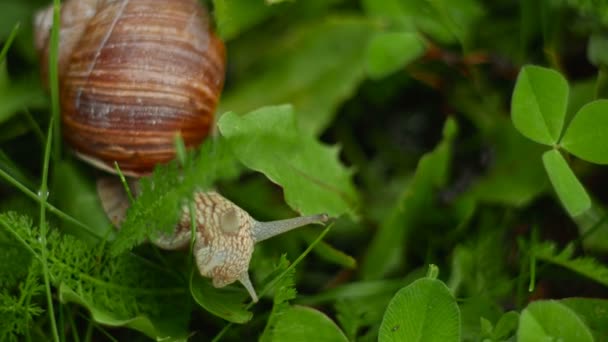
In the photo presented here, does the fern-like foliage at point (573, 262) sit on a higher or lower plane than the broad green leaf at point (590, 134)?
lower

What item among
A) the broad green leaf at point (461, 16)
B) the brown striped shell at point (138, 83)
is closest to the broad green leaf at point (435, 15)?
the broad green leaf at point (461, 16)

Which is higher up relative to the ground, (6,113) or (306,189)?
(6,113)

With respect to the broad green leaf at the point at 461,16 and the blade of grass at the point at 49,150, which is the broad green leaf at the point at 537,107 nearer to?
the broad green leaf at the point at 461,16

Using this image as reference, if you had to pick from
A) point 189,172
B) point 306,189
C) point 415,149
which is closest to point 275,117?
point 306,189

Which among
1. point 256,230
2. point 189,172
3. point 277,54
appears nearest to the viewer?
point 189,172

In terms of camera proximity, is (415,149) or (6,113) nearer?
(6,113)

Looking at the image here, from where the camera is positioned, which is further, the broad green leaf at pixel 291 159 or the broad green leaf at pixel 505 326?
the broad green leaf at pixel 505 326

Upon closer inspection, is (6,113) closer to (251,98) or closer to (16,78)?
(16,78)

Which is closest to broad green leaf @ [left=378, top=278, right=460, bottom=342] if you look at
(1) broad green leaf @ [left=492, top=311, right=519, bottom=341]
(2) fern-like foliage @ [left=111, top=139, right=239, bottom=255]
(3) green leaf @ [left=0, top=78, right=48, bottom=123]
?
(1) broad green leaf @ [left=492, top=311, right=519, bottom=341]
